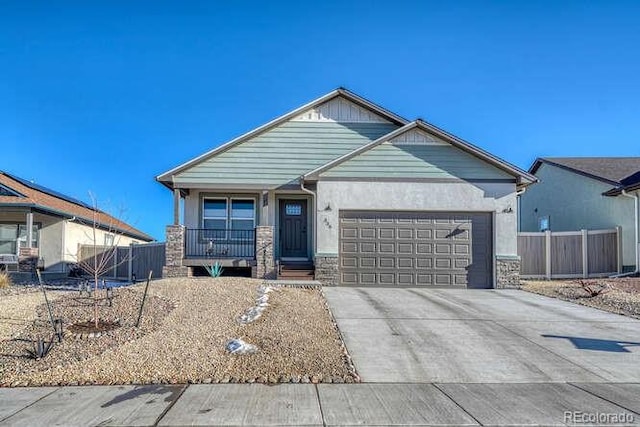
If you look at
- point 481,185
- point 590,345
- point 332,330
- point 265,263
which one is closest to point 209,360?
point 332,330

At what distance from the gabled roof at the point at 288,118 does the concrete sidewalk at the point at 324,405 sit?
9.64m

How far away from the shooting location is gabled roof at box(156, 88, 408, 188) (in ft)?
47.1

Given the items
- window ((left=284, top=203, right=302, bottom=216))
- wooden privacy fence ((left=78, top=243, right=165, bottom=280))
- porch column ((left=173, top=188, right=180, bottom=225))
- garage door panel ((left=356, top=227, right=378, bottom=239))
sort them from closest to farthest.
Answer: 1. garage door panel ((left=356, top=227, right=378, bottom=239))
2. porch column ((left=173, top=188, right=180, bottom=225))
3. window ((left=284, top=203, right=302, bottom=216))
4. wooden privacy fence ((left=78, top=243, right=165, bottom=280))

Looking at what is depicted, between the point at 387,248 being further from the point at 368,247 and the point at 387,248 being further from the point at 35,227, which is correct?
the point at 35,227

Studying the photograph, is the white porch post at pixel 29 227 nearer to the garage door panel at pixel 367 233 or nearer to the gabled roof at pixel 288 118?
the gabled roof at pixel 288 118

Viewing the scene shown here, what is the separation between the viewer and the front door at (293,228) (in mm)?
15227

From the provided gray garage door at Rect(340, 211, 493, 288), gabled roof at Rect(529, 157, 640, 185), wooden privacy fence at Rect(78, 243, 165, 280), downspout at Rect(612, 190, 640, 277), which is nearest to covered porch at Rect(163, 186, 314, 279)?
gray garage door at Rect(340, 211, 493, 288)

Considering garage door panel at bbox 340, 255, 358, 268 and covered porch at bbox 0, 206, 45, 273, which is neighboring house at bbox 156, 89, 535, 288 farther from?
covered porch at bbox 0, 206, 45, 273

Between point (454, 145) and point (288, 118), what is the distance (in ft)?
18.4

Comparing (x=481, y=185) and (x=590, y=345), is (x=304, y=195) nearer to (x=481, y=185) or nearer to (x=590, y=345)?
(x=481, y=185)

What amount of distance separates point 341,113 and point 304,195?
3256 mm

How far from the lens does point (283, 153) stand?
595 inches

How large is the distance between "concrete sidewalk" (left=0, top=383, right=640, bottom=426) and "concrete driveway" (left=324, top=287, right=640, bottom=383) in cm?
43

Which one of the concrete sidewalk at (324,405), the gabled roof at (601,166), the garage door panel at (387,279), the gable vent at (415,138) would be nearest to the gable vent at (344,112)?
the gable vent at (415,138)
